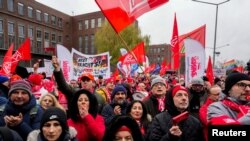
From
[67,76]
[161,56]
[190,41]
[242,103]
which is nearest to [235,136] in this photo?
[242,103]

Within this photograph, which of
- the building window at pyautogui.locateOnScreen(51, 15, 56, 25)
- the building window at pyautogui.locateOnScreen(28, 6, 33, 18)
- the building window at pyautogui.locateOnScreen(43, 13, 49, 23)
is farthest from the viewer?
the building window at pyautogui.locateOnScreen(51, 15, 56, 25)

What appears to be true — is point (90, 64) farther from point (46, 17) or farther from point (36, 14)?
point (46, 17)

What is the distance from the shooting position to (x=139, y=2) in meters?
6.44

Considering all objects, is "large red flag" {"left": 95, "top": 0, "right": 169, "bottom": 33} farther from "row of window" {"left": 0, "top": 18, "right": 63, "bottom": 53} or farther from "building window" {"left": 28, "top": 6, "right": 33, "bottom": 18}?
"building window" {"left": 28, "top": 6, "right": 33, "bottom": 18}

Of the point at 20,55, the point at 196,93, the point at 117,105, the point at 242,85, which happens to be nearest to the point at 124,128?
the point at 242,85

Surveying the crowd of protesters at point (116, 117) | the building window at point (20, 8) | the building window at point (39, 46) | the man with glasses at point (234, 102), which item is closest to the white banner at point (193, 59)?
Result: the crowd of protesters at point (116, 117)

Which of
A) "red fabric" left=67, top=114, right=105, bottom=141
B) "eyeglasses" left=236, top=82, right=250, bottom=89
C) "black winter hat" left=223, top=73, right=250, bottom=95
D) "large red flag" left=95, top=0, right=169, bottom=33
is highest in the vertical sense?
"large red flag" left=95, top=0, right=169, bottom=33

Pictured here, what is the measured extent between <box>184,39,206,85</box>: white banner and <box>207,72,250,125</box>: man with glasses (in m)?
3.42

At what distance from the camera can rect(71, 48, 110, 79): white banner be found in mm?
9281

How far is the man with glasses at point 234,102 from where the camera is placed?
2.56 m

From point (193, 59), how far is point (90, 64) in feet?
12.7

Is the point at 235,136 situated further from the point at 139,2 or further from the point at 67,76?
the point at 67,76

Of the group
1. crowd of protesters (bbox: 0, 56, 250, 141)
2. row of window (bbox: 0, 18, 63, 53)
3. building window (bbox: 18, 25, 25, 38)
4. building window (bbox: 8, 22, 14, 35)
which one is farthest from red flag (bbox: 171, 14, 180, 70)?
A: building window (bbox: 18, 25, 25, 38)

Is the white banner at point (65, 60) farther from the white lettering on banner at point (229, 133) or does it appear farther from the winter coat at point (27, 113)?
the white lettering on banner at point (229, 133)
